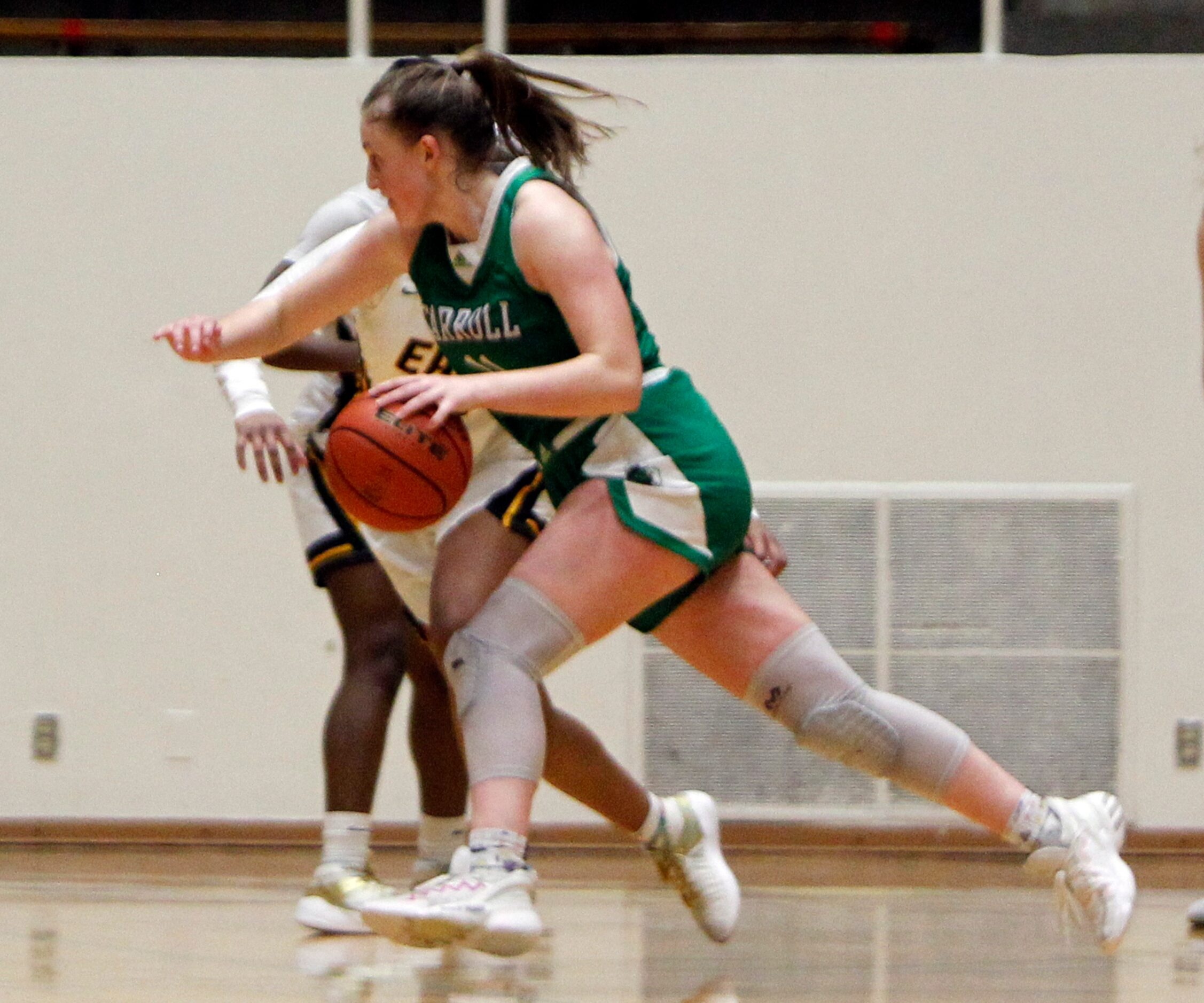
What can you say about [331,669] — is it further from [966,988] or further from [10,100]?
[966,988]

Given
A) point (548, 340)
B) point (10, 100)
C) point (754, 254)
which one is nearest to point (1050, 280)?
point (754, 254)

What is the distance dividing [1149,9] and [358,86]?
2167 millimetres

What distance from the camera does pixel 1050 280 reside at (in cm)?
489

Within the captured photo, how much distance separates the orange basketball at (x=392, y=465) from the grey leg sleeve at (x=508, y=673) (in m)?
0.23

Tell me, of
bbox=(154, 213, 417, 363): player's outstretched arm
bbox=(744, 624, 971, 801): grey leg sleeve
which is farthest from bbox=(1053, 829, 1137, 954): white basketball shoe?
bbox=(154, 213, 417, 363): player's outstretched arm

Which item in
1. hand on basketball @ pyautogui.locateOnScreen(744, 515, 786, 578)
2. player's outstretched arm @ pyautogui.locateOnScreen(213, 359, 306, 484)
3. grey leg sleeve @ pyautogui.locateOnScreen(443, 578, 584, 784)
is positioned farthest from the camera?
player's outstretched arm @ pyautogui.locateOnScreen(213, 359, 306, 484)

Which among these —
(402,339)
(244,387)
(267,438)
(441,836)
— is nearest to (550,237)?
(402,339)

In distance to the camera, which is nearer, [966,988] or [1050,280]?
[966,988]

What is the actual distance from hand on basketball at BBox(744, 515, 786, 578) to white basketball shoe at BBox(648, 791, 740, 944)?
0.47 meters

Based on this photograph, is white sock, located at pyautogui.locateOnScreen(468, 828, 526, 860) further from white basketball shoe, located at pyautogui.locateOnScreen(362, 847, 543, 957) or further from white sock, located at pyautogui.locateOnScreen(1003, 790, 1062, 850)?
white sock, located at pyautogui.locateOnScreen(1003, 790, 1062, 850)

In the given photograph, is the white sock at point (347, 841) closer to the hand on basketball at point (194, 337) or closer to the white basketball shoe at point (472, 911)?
the white basketball shoe at point (472, 911)

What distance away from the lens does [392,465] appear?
9.25ft

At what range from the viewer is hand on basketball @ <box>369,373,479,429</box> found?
8.34ft

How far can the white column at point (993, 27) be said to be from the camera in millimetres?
4934
